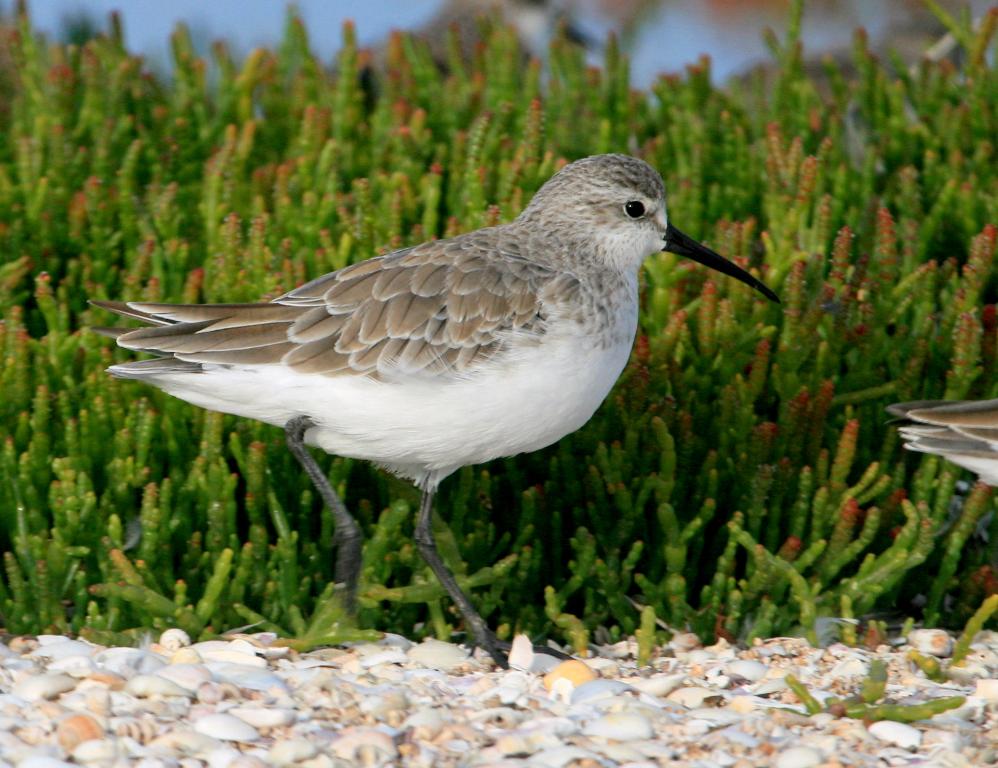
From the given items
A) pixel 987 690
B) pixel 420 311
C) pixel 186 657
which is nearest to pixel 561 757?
pixel 186 657

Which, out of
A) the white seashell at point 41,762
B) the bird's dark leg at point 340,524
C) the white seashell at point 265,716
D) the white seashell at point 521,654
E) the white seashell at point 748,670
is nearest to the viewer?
the white seashell at point 41,762

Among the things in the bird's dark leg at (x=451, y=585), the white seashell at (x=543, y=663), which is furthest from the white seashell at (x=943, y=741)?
the bird's dark leg at (x=451, y=585)

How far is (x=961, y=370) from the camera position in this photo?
5379mm

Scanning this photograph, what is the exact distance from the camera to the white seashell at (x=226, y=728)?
370 centimetres

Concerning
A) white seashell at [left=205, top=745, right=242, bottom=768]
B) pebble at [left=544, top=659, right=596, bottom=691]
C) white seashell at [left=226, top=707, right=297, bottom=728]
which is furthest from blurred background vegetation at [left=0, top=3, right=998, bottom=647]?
white seashell at [left=205, top=745, right=242, bottom=768]

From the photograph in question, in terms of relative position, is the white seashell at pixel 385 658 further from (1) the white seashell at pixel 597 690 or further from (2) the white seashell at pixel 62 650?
(2) the white seashell at pixel 62 650

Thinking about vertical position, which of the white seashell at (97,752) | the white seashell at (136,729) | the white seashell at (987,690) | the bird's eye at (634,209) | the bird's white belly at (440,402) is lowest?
the white seashell at (97,752)

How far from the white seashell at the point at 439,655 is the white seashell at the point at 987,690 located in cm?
154

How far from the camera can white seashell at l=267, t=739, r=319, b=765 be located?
11.8 feet

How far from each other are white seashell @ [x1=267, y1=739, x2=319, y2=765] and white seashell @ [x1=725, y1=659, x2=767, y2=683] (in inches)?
55.4

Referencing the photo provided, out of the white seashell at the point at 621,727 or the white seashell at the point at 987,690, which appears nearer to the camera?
the white seashell at the point at 621,727

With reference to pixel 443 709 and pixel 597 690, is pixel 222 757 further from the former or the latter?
pixel 597 690

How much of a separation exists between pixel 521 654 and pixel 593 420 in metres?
1.20

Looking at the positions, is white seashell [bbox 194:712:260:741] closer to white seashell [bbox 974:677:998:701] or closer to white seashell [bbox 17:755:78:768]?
white seashell [bbox 17:755:78:768]
